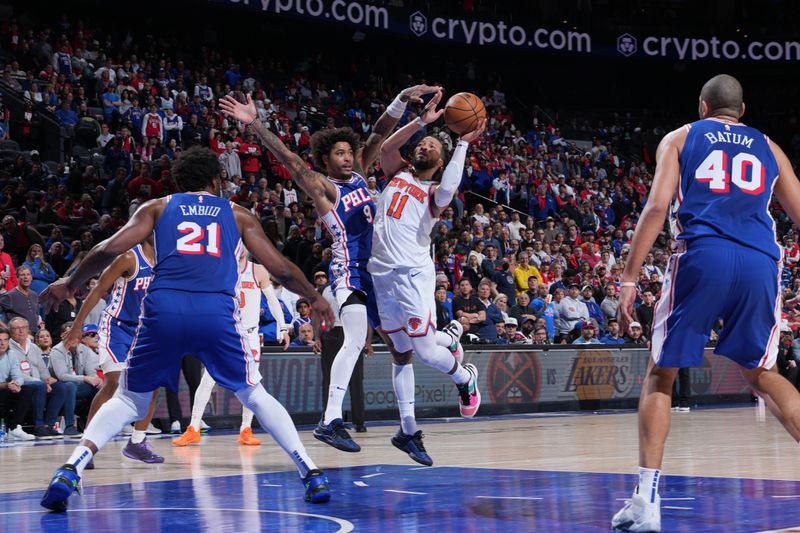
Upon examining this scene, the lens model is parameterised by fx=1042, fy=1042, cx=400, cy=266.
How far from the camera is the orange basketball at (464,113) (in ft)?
24.6

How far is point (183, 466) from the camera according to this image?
8258 mm

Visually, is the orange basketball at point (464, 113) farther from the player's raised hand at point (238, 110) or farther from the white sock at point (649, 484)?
the white sock at point (649, 484)

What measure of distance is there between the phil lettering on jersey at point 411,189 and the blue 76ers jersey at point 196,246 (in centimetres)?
181

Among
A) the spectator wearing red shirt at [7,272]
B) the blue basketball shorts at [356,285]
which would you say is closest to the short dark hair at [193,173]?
the blue basketball shorts at [356,285]

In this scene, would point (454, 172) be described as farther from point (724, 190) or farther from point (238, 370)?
point (724, 190)

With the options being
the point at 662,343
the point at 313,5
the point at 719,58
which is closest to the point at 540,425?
the point at 662,343

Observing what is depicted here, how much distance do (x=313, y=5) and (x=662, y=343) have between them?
2159 cm

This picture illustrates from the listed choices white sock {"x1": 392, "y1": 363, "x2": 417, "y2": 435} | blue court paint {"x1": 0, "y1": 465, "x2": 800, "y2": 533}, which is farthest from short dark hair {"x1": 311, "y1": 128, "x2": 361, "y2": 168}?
blue court paint {"x1": 0, "y1": 465, "x2": 800, "y2": 533}

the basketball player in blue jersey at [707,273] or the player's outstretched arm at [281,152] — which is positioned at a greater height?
the player's outstretched arm at [281,152]

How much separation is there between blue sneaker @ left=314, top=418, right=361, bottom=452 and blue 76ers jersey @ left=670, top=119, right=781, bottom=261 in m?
3.30

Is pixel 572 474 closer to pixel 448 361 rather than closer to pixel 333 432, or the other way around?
pixel 448 361

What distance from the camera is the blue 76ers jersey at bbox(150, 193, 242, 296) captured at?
18.8ft

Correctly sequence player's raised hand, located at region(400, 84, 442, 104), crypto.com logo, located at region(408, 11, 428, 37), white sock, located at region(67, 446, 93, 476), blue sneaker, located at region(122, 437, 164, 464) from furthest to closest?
1. crypto.com logo, located at region(408, 11, 428, 37)
2. blue sneaker, located at region(122, 437, 164, 464)
3. player's raised hand, located at region(400, 84, 442, 104)
4. white sock, located at region(67, 446, 93, 476)

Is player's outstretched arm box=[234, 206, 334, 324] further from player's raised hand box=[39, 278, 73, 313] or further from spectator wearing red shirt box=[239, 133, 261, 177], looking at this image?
spectator wearing red shirt box=[239, 133, 261, 177]
